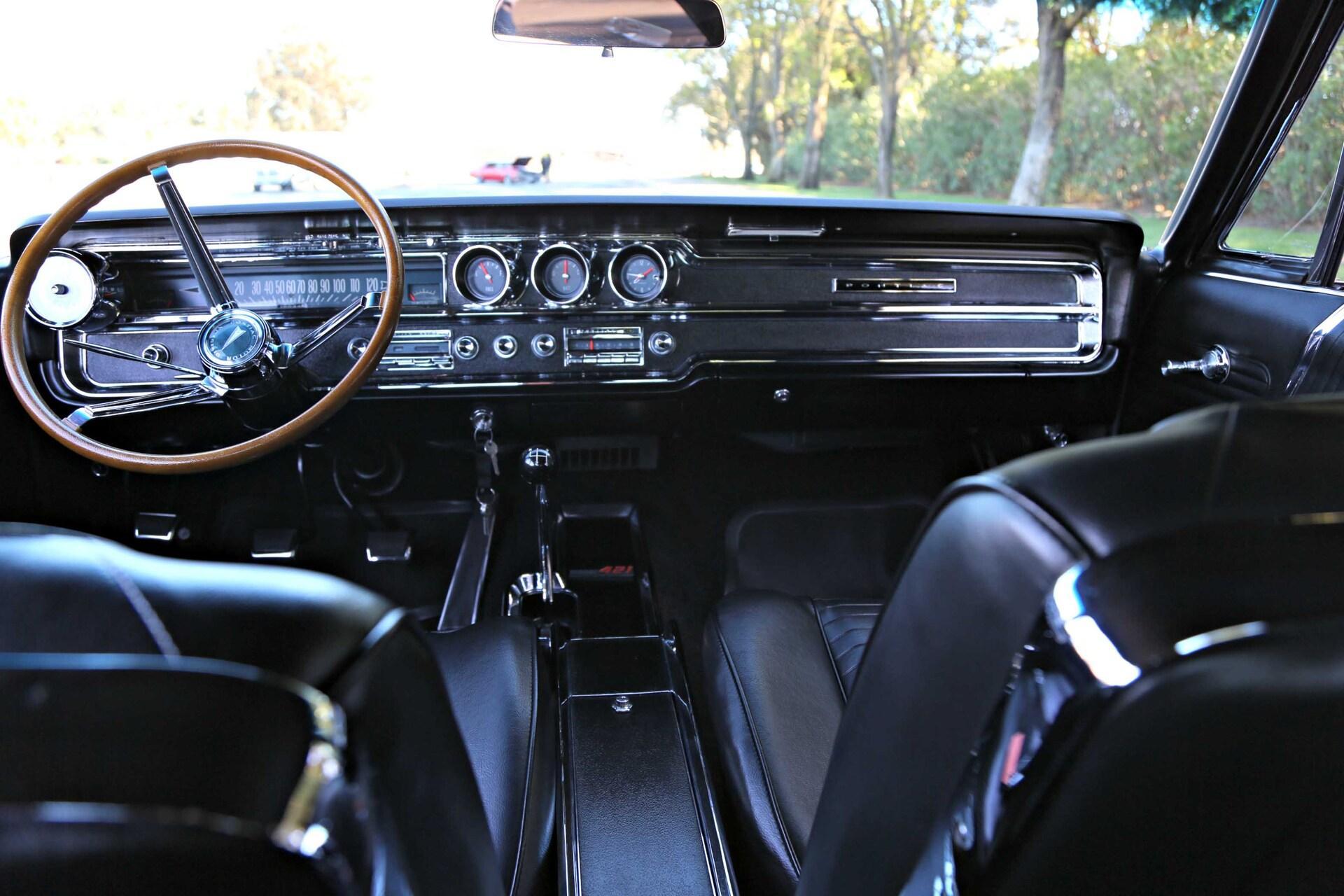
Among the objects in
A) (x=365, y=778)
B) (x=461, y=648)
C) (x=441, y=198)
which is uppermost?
(x=441, y=198)

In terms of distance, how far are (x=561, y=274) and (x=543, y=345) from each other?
21 cm

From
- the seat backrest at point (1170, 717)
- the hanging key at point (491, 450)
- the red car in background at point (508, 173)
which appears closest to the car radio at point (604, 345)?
the hanging key at point (491, 450)

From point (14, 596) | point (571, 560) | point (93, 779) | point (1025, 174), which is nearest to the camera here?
point (93, 779)

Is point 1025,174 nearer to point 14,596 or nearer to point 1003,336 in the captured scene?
point 1003,336

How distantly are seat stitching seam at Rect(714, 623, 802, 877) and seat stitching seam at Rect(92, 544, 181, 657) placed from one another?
33.5 inches

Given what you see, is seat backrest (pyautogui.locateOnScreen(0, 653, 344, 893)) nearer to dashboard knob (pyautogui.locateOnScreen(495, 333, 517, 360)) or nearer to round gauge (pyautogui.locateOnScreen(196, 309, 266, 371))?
round gauge (pyautogui.locateOnScreen(196, 309, 266, 371))

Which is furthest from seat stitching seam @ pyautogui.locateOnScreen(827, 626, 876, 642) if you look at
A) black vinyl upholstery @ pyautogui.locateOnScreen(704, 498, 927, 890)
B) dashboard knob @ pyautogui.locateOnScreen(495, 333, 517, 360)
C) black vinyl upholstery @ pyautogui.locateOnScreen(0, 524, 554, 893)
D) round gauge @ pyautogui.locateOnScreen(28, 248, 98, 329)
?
round gauge @ pyautogui.locateOnScreen(28, 248, 98, 329)

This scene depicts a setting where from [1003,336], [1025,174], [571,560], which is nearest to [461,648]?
[571,560]

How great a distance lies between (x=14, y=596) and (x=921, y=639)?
25.2 inches

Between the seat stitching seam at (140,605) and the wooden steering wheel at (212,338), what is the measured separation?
1277 mm

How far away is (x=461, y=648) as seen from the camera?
1886mm

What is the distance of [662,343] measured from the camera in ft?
9.09

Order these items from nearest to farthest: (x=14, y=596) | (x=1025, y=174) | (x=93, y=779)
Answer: (x=93, y=779) < (x=14, y=596) < (x=1025, y=174)

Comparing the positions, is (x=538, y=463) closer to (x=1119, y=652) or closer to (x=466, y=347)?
(x=466, y=347)
